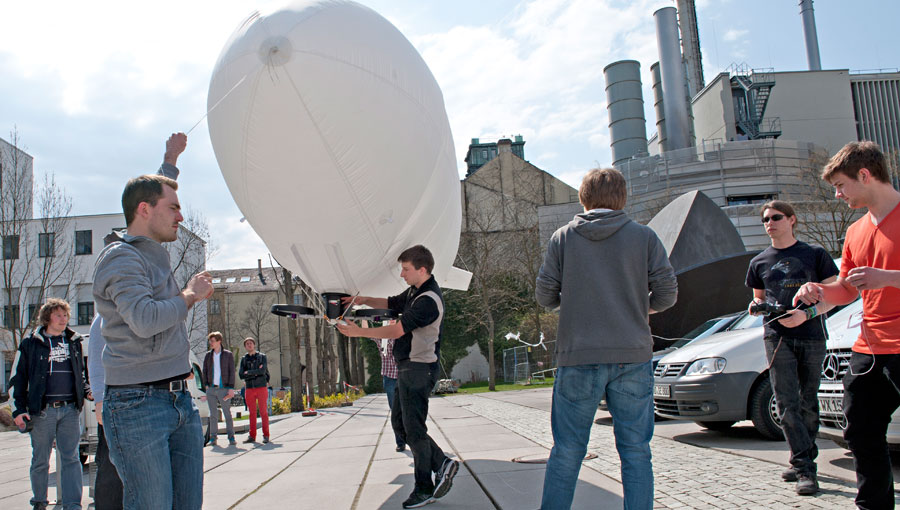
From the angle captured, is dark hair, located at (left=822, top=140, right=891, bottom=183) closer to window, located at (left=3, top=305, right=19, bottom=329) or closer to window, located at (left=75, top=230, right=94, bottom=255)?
window, located at (left=3, top=305, right=19, bottom=329)

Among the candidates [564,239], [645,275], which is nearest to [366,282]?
[564,239]

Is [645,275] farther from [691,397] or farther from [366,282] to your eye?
[691,397]

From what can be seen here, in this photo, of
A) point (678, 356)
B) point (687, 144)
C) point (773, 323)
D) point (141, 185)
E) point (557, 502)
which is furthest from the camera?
point (687, 144)

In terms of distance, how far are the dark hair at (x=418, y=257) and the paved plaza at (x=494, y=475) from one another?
1.70m

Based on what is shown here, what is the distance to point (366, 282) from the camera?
4598 millimetres

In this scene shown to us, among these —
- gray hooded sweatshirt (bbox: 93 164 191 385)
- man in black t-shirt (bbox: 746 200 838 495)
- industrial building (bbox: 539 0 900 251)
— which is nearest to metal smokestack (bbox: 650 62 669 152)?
industrial building (bbox: 539 0 900 251)

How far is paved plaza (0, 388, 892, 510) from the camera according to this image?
13.3 feet

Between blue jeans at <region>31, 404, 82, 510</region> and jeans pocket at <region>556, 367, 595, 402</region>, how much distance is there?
4196mm

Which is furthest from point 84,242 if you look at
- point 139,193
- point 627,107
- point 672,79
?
point 139,193

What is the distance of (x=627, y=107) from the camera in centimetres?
4684

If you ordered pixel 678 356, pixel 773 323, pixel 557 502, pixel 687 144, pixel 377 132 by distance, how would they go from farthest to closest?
pixel 687 144
pixel 678 356
pixel 773 323
pixel 377 132
pixel 557 502

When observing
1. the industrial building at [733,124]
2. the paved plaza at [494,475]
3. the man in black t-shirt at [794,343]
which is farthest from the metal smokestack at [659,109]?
the man in black t-shirt at [794,343]

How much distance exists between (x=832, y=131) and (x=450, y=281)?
5706 cm

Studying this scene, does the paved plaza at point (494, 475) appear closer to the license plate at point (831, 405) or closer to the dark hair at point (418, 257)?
the license plate at point (831, 405)
